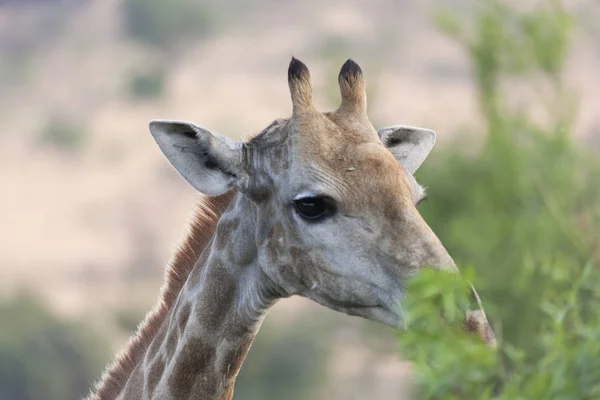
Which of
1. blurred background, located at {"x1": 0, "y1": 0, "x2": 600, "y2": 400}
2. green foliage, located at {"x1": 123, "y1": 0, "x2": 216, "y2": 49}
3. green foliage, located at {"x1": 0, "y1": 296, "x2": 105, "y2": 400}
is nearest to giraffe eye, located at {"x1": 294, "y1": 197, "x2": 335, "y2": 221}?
blurred background, located at {"x1": 0, "y1": 0, "x2": 600, "y2": 400}

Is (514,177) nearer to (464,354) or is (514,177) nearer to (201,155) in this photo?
(201,155)

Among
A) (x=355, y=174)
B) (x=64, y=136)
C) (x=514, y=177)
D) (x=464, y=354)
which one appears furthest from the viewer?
(x=64, y=136)

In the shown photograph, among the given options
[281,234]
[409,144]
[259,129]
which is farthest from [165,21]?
[281,234]

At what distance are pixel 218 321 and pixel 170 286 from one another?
765 mm

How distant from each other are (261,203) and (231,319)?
697 mm

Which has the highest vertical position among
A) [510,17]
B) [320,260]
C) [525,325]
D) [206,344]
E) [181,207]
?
[320,260]

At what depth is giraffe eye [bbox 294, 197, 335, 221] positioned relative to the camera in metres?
6.21

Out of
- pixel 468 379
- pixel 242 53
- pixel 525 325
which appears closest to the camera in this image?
pixel 468 379

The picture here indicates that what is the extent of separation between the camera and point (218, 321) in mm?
6613

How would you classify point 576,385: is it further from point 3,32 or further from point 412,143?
point 3,32

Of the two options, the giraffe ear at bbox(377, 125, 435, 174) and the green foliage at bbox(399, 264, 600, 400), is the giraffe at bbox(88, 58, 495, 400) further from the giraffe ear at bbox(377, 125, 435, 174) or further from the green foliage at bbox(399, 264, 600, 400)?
the green foliage at bbox(399, 264, 600, 400)

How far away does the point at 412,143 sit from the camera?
7.39 meters

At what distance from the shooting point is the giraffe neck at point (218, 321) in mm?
6543

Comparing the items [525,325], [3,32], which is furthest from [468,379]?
[3,32]
